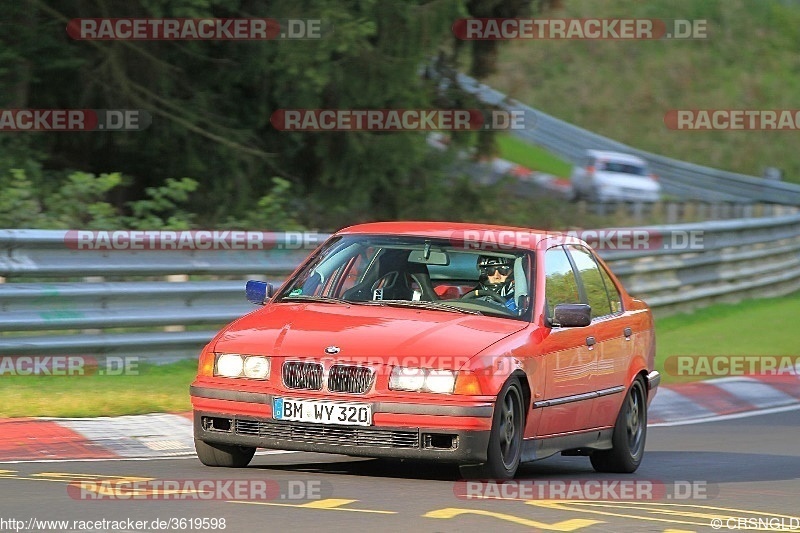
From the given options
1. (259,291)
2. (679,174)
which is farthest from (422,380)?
(679,174)

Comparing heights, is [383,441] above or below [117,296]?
below

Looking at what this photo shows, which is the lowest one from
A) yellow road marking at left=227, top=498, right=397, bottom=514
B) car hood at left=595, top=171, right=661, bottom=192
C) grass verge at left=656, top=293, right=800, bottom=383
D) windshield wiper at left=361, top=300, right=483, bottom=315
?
grass verge at left=656, top=293, right=800, bottom=383

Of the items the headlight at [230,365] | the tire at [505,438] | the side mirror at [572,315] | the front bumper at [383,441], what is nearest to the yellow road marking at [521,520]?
the front bumper at [383,441]

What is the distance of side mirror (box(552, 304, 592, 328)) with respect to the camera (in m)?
9.01

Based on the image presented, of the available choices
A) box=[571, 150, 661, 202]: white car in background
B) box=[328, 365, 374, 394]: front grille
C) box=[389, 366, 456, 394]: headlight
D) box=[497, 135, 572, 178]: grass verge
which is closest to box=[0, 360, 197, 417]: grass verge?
box=[328, 365, 374, 394]: front grille

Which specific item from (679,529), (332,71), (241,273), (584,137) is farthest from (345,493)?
(584,137)

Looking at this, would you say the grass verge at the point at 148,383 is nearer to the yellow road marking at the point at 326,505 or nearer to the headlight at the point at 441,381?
the headlight at the point at 441,381

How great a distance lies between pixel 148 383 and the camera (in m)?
12.4

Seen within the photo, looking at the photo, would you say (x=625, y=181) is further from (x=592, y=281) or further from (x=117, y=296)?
(x=592, y=281)

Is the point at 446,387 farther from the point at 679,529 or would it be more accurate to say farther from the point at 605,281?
the point at 605,281

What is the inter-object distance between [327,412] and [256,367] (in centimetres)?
48

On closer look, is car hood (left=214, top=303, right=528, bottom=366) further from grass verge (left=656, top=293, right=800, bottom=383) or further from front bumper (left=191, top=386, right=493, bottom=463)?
grass verge (left=656, top=293, right=800, bottom=383)

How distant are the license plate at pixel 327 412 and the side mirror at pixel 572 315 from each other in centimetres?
146

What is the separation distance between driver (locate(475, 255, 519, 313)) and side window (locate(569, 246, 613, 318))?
2.73 ft
